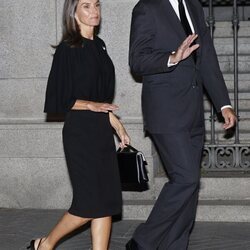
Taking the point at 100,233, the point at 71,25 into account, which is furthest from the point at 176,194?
the point at 71,25

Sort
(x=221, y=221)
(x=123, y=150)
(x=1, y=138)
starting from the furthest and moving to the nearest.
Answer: (x=1, y=138) → (x=221, y=221) → (x=123, y=150)

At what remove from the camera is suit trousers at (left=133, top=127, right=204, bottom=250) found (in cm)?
549

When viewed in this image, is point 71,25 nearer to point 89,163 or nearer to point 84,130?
point 84,130

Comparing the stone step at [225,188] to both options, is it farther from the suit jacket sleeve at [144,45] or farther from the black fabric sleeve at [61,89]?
the black fabric sleeve at [61,89]

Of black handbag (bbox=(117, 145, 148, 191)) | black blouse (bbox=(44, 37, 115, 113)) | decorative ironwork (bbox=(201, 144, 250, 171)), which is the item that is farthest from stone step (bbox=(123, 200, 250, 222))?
black blouse (bbox=(44, 37, 115, 113))

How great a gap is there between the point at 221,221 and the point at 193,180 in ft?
6.37

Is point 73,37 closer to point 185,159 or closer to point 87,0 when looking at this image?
point 87,0

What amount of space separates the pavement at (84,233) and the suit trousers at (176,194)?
80 centimetres

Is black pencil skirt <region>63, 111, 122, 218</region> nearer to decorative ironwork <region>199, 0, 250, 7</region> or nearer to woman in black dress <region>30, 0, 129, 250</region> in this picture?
woman in black dress <region>30, 0, 129, 250</region>

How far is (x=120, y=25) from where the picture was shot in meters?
7.73

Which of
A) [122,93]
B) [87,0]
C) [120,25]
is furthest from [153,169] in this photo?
[87,0]

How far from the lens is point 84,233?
6.92 m

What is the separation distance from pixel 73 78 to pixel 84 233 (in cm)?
203

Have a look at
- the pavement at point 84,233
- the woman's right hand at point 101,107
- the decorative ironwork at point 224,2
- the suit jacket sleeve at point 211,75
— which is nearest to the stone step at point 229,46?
the decorative ironwork at point 224,2
